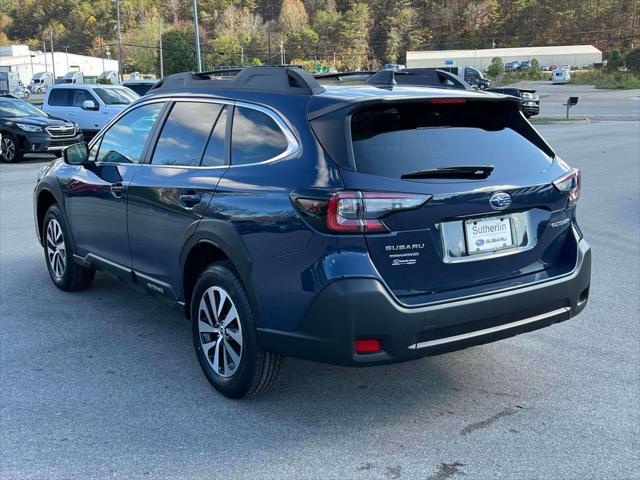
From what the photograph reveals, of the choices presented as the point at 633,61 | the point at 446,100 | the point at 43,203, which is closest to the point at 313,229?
the point at 446,100

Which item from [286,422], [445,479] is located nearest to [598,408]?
[445,479]

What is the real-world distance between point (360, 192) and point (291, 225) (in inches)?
15.6

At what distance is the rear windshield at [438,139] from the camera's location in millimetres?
3424

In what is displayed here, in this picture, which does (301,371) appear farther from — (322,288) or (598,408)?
(598,408)

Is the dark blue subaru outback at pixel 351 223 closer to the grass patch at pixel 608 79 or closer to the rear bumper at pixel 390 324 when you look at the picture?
the rear bumper at pixel 390 324

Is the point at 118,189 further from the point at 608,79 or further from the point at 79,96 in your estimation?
the point at 608,79

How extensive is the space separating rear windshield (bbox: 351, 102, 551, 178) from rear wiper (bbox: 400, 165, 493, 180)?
27 millimetres

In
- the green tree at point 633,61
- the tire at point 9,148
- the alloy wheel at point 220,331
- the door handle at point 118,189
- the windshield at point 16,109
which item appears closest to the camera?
the alloy wheel at point 220,331

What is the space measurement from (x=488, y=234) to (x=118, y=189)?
268cm

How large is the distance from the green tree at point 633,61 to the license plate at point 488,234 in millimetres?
81566

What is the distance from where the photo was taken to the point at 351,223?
3215 mm

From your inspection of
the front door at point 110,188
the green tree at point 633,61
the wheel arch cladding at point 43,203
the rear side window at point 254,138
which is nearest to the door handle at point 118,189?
the front door at point 110,188

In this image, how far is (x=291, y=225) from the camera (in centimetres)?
338

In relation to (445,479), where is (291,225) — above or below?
above
